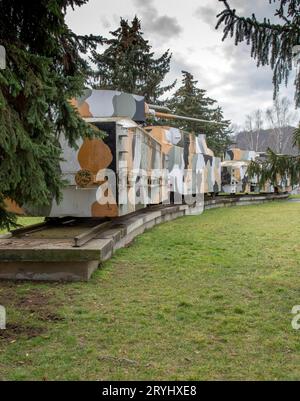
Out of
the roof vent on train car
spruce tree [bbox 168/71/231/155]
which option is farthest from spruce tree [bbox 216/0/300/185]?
spruce tree [bbox 168/71/231/155]

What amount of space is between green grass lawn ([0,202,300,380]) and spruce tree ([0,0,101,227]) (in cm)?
111

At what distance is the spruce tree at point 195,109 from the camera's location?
3259 centimetres

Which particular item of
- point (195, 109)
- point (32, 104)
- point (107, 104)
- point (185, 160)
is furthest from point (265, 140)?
point (32, 104)

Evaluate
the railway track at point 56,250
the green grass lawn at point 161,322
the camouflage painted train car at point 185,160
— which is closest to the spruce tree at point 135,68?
the camouflage painted train car at point 185,160

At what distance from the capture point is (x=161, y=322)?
3965mm

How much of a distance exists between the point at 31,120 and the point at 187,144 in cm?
1298

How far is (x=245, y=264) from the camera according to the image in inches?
253

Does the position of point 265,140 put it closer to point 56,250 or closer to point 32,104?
point 56,250

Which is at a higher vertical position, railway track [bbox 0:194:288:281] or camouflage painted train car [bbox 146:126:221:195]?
camouflage painted train car [bbox 146:126:221:195]

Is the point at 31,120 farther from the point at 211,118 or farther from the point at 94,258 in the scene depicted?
the point at 211,118

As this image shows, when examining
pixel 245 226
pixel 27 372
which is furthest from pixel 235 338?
pixel 245 226

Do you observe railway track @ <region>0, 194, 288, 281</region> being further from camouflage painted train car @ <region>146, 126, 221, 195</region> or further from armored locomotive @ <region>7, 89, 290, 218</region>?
camouflage painted train car @ <region>146, 126, 221, 195</region>

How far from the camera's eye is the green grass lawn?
9.94 ft

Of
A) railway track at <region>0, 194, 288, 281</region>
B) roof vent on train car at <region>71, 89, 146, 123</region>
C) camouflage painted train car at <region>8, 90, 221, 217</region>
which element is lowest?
railway track at <region>0, 194, 288, 281</region>
